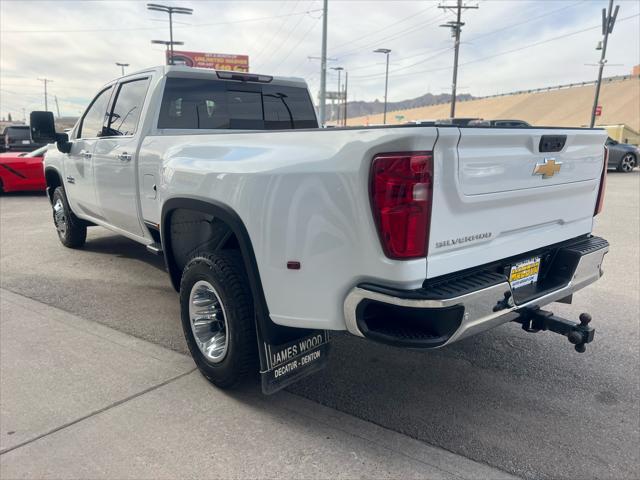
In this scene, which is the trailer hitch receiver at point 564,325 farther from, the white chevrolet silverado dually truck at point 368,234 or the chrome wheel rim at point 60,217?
the chrome wheel rim at point 60,217

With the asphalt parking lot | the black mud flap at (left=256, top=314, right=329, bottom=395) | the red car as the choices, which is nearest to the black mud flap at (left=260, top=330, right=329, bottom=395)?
the black mud flap at (left=256, top=314, right=329, bottom=395)

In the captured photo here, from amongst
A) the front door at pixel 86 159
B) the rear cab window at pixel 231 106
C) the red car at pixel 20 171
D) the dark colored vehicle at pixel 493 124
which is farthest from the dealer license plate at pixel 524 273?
the red car at pixel 20 171

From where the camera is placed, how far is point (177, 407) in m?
2.89

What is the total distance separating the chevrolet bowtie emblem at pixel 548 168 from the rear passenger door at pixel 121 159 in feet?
9.87

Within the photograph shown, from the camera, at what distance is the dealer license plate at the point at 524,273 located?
8.56 feet

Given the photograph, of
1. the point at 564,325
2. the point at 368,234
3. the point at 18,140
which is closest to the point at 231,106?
the point at 368,234

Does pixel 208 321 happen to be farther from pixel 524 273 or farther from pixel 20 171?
pixel 20 171

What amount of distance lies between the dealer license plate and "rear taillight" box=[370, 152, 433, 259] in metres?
0.78

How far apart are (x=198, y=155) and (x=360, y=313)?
1.49 meters

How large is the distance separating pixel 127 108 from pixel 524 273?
3666 millimetres

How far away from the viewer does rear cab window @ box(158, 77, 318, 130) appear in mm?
4152

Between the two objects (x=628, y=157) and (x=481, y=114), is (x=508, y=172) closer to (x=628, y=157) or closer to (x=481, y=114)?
(x=628, y=157)

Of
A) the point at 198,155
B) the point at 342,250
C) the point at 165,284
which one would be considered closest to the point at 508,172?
the point at 342,250

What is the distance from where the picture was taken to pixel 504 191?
2391 millimetres
